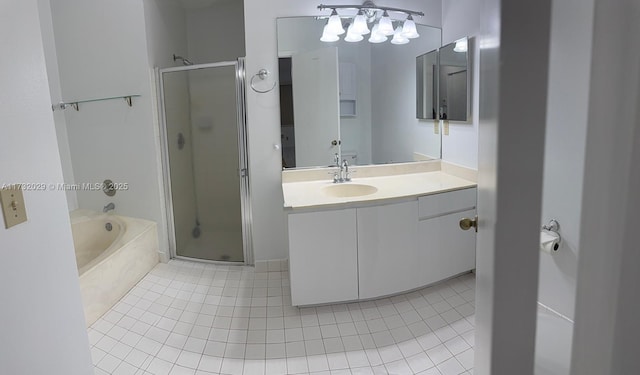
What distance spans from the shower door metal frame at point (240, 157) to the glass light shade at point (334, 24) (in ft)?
2.36

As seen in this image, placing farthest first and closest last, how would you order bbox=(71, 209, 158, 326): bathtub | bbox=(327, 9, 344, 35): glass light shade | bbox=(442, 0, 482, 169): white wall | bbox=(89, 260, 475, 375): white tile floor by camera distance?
bbox=(327, 9, 344, 35): glass light shade, bbox=(442, 0, 482, 169): white wall, bbox=(71, 209, 158, 326): bathtub, bbox=(89, 260, 475, 375): white tile floor

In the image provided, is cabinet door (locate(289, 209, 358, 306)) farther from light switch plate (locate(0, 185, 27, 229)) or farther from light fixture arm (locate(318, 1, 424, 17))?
light fixture arm (locate(318, 1, 424, 17))

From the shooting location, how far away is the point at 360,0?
2617 mm

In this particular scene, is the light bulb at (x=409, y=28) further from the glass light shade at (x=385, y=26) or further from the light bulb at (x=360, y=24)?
the light bulb at (x=360, y=24)

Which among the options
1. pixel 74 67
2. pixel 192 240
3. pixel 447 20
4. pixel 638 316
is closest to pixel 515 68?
pixel 638 316

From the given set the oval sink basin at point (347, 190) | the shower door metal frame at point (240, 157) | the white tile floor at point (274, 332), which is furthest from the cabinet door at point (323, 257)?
the shower door metal frame at point (240, 157)

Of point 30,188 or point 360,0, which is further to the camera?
point 360,0

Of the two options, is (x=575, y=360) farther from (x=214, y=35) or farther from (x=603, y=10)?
(x=214, y=35)

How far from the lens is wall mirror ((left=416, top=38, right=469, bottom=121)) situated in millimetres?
2488

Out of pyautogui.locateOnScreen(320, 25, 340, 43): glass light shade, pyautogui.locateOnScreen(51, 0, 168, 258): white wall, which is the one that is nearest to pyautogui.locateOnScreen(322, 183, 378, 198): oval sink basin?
pyautogui.locateOnScreen(320, 25, 340, 43): glass light shade

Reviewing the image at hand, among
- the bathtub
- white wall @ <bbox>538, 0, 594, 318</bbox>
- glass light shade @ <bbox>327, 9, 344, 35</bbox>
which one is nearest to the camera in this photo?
white wall @ <bbox>538, 0, 594, 318</bbox>

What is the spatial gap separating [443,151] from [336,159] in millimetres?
925

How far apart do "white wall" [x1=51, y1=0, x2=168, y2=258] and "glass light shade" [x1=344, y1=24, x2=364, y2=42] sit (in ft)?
5.25

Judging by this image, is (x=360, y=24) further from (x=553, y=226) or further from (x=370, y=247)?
(x=553, y=226)
